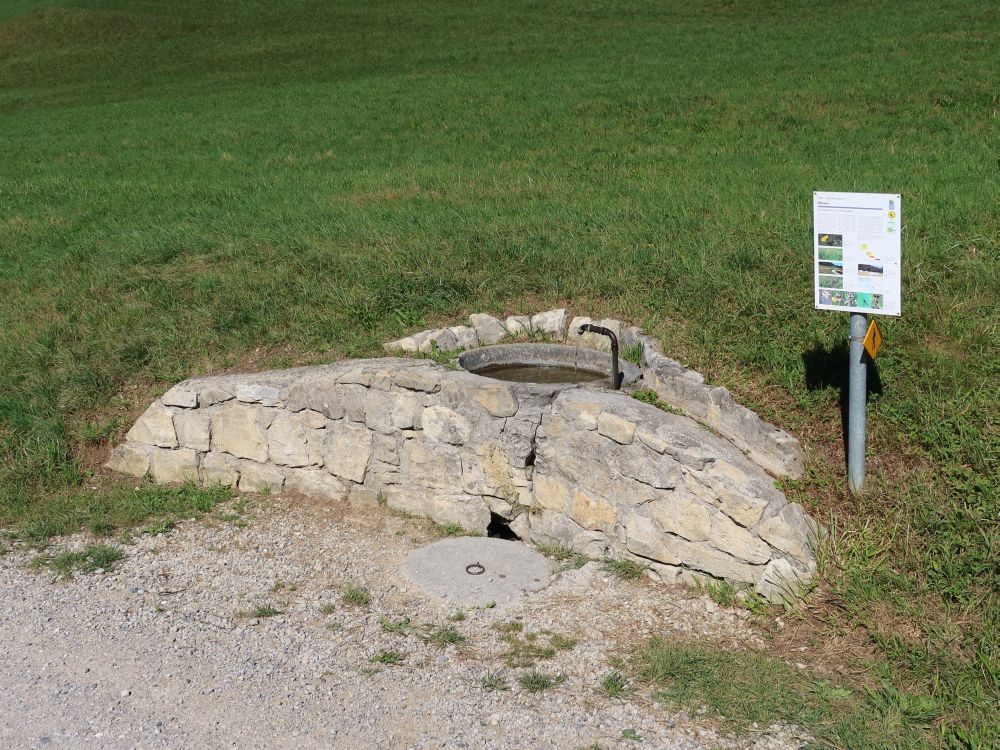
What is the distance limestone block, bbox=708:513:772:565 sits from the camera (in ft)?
21.9

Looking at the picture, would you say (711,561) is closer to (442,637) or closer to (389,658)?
(442,637)

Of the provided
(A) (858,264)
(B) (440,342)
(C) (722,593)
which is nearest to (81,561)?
(B) (440,342)

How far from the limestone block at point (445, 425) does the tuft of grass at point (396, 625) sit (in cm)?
171

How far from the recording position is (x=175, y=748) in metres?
5.57

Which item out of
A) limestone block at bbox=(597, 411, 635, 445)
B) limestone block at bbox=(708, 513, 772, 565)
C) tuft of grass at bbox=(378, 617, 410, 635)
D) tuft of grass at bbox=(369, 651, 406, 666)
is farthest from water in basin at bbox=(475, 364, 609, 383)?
tuft of grass at bbox=(369, 651, 406, 666)

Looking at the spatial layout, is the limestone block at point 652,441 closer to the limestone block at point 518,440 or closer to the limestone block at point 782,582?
the limestone block at point 518,440

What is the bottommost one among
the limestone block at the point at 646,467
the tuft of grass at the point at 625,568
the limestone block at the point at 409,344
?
the tuft of grass at the point at 625,568

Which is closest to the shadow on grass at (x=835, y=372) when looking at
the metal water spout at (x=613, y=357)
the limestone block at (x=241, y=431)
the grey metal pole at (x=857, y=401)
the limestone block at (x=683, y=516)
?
the grey metal pole at (x=857, y=401)

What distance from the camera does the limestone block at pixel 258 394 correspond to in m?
8.73

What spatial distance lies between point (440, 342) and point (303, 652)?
3406 mm

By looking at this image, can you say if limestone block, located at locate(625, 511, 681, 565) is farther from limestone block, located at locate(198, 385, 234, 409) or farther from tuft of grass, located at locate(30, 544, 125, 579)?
tuft of grass, located at locate(30, 544, 125, 579)

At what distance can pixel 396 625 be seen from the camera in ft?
22.1

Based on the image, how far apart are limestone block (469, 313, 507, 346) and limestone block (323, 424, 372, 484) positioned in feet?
4.86

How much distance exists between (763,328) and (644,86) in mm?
12367
